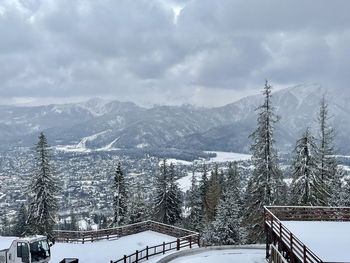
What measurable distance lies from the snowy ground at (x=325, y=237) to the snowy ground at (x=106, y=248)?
1396 centimetres

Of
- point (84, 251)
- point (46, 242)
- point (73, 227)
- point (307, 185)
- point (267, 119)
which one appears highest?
Answer: point (267, 119)

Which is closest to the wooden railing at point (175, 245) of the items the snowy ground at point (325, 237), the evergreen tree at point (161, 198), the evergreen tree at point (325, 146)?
the snowy ground at point (325, 237)

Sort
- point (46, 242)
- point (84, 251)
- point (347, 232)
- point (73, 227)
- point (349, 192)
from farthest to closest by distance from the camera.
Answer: point (73, 227)
point (349, 192)
point (84, 251)
point (46, 242)
point (347, 232)

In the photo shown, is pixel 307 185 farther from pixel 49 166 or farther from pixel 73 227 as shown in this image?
pixel 73 227

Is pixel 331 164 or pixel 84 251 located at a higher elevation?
pixel 331 164

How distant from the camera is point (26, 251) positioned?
2897cm

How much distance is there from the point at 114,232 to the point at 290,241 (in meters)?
25.1

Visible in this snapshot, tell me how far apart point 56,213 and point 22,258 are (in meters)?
22.7

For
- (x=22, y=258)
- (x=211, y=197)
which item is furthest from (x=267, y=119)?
(x=211, y=197)

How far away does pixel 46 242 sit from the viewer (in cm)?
3042

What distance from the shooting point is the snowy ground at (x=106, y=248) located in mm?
37062

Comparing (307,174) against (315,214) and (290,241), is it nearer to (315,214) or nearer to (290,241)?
(315,214)

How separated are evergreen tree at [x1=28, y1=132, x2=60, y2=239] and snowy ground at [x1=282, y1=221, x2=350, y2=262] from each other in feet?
91.6

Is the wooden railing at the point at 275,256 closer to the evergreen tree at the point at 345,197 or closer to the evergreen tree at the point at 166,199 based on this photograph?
the evergreen tree at the point at 345,197
